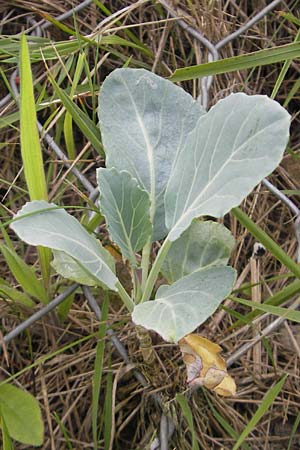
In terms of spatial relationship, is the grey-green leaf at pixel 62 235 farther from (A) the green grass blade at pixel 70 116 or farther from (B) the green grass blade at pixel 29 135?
(A) the green grass blade at pixel 70 116

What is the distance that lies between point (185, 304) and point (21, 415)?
0.31 m

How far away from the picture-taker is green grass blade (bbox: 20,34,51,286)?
2.57ft

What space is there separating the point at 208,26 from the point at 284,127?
519 millimetres

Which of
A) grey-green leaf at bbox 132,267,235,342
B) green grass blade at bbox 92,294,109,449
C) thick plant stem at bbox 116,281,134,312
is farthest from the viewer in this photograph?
green grass blade at bbox 92,294,109,449

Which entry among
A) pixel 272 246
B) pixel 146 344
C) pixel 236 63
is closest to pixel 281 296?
pixel 272 246

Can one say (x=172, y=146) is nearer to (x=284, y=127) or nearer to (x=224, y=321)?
(x=284, y=127)

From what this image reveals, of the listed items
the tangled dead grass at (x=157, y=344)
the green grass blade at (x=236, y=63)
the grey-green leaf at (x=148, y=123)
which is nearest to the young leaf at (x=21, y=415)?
the tangled dead grass at (x=157, y=344)

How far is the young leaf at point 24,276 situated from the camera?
0.81 m

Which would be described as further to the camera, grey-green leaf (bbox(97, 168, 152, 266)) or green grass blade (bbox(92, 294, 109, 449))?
green grass blade (bbox(92, 294, 109, 449))

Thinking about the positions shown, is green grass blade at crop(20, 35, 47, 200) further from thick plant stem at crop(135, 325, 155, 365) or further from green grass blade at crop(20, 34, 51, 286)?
thick plant stem at crop(135, 325, 155, 365)

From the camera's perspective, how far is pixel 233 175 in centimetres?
64

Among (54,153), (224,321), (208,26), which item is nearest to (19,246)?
(54,153)

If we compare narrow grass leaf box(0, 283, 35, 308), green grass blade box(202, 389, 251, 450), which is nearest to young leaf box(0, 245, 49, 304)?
narrow grass leaf box(0, 283, 35, 308)

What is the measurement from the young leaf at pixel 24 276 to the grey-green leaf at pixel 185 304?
218mm
